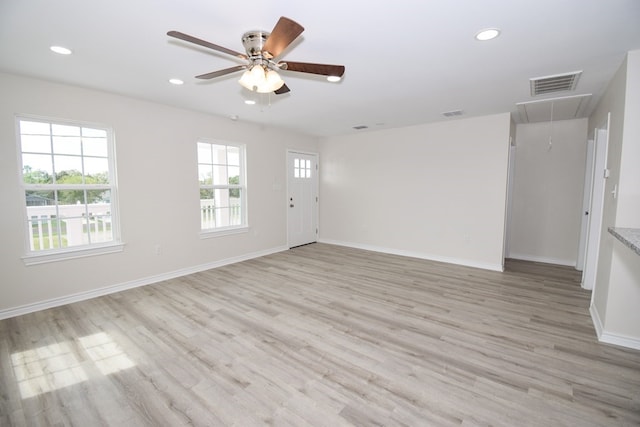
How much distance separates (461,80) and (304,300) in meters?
3.02

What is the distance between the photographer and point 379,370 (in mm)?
2123

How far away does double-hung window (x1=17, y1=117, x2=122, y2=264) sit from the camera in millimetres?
3062

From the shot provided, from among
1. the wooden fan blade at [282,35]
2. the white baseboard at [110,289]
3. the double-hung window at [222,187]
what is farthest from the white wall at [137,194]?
the wooden fan blade at [282,35]

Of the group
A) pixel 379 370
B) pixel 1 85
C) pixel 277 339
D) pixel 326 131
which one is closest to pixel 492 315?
pixel 379 370

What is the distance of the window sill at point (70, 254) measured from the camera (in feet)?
9.98

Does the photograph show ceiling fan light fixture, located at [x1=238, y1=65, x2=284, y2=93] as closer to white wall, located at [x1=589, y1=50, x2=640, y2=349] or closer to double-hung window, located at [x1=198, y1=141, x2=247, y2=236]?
double-hung window, located at [x1=198, y1=141, x2=247, y2=236]

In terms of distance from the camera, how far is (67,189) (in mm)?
3277

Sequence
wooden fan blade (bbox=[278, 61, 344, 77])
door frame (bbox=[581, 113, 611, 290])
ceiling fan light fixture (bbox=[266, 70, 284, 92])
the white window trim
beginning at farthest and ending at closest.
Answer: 1. the white window trim
2. door frame (bbox=[581, 113, 611, 290])
3. ceiling fan light fixture (bbox=[266, 70, 284, 92])
4. wooden fan blade (bbox=[278, 61, 344, 77])

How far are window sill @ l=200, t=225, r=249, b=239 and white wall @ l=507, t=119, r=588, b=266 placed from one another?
5.01m

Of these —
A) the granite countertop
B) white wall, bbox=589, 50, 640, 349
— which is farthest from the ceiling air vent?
the granite countertop

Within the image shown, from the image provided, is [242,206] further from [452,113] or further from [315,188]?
[452,113]

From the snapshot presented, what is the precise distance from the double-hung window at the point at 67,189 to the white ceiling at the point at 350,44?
2.01 feet

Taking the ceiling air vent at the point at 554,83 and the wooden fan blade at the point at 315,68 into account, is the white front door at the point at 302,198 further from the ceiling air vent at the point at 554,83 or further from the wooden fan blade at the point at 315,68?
the ceiling air vent at the point at 554,83

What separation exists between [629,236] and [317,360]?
2432 mm
